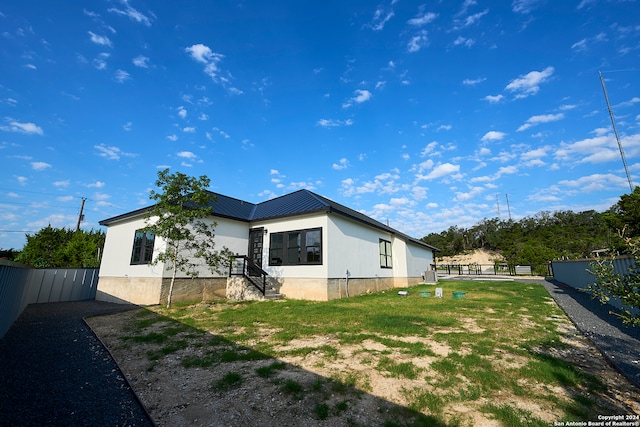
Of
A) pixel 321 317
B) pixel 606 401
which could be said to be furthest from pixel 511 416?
pixel 321 317

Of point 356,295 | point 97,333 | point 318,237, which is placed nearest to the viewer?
point 97,333

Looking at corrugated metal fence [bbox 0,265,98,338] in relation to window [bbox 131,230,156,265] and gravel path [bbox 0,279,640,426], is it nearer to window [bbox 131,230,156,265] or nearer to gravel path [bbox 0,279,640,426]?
window [bbox 131,230,156,265]

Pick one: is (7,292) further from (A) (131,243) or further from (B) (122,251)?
(B) (122,251)

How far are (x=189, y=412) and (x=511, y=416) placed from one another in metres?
3.68

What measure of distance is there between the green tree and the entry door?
15.1 m

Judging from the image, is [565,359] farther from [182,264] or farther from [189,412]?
[182,264]

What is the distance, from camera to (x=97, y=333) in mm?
7070

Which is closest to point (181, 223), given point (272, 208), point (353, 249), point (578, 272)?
point (272, 208)

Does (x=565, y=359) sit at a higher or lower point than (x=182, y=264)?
lower

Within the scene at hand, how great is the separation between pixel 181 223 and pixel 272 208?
233 inches

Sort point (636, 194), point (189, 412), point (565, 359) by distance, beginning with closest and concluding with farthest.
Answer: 1. point (189, 412)
2. point (565, 359)
3. point (636, 194)

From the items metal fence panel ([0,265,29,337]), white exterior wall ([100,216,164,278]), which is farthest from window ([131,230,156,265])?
metal fence panel ([0,265,29,337])

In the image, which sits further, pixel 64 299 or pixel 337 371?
pixel 64 299

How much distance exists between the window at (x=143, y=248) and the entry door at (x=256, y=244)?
15.2 feet
